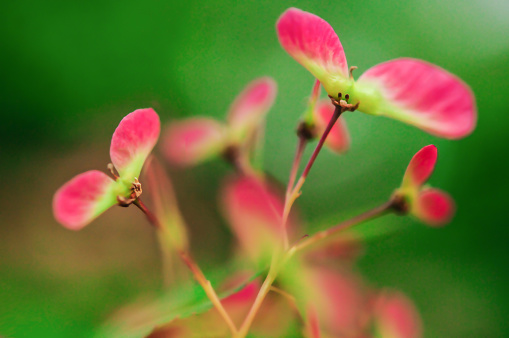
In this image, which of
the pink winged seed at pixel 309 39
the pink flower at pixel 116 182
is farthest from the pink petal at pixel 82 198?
the pink winged seed at pixel 309 39

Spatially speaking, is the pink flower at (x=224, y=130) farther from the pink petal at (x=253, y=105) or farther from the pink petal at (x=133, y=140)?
the pink petal at (x=133, y=140)

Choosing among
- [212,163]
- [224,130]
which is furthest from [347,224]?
[212,163]

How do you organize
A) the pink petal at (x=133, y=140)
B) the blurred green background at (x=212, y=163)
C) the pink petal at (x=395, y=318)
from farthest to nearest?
the blurred green background at (x=212, y=163) → the pink petal at (x=395, y=318) → the pink petal at (x=133, y=140)

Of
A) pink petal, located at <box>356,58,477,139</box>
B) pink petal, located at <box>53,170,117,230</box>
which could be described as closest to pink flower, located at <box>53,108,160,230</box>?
pink petal, located at <box>53,170,117,230</box>

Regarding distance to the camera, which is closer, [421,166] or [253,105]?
[421,166]

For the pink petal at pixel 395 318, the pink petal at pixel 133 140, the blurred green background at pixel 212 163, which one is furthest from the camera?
the blurred green background at pixel 212 163

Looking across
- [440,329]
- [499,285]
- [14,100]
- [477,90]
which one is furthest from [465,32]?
[14,100]

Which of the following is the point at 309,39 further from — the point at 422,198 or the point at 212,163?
the point at 212,163
